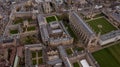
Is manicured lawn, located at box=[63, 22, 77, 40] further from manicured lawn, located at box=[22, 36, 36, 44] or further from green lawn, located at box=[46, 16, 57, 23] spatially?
manicured lawn, located at box=[22, 36, 36, 44]

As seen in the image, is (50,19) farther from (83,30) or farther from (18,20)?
(83,30)

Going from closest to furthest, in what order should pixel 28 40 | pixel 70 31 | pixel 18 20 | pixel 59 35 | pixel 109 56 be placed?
pixel 109 56
pixel 28 40
pixel 59 35
pixel 70 31
pixel 18 20

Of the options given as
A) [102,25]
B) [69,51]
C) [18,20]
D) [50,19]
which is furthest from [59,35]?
[18,20]

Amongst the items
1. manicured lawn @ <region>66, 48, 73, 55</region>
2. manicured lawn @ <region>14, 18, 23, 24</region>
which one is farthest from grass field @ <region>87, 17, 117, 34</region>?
manicured lawn @ <region>14, 18, 23, 24</region>

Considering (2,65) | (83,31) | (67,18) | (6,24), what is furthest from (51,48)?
(6,24)

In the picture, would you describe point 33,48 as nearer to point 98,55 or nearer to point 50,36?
point 50,36

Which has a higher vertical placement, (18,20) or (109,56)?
(18,20)

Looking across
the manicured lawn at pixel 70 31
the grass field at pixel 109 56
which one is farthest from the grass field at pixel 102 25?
the grass field at pixel 109 56

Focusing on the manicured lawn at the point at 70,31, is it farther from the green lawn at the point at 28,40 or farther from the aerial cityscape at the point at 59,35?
the green lawn at the point at 28,40
